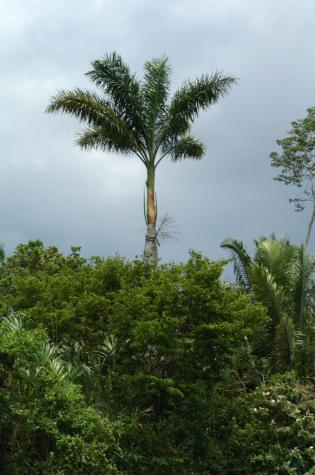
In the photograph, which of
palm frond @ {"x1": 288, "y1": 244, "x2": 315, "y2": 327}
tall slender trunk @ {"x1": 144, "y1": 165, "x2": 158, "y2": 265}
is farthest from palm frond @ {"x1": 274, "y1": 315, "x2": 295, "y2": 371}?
tall slender trunk @ {"x1": 144, "y1": 165, "x2": 158, "y2": 265}

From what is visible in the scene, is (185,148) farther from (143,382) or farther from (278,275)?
(143,382)

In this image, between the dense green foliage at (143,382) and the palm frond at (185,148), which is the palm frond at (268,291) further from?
the palm frond at (185,148)

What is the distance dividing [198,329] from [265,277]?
15.3ft

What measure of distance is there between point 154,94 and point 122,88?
1.04m

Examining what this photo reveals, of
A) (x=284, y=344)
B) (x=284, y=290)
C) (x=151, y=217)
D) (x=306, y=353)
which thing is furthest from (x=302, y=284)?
(x=151, y=217)

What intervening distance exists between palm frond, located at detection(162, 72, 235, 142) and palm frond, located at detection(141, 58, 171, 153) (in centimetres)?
31

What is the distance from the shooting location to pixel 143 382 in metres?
15.6

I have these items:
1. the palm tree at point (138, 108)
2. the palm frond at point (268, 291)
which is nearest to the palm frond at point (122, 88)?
the palm tree at point (138, 108)

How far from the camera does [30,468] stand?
45.2ft

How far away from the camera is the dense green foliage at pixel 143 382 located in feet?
46.3

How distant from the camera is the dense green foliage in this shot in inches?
556

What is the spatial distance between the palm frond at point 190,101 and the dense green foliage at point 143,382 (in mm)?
6001

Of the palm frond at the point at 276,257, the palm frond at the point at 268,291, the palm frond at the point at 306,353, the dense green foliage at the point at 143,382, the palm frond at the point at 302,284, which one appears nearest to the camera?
the dense green foliage at the point at 143,382

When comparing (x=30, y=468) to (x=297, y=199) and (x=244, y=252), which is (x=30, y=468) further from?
(x=297, y=199)
